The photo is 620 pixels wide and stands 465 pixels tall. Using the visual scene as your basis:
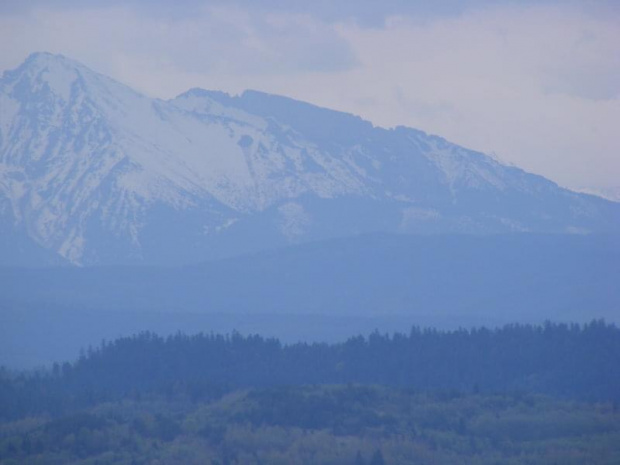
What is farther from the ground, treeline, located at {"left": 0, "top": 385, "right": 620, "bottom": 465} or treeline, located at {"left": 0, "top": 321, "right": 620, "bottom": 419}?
treeline, located at {"left": 0, "top": 321, "right": 620, "bottom": 419}

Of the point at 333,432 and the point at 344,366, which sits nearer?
the point at 333,432

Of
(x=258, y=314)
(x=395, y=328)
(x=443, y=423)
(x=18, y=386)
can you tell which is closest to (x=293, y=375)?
(x=18, y=386)

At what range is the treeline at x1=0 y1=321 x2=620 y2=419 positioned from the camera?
350 feet

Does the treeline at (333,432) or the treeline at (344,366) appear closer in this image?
the treeline at (333,432)

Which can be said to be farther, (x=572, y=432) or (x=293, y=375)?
(x=293, y=375)

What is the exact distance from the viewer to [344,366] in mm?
115875

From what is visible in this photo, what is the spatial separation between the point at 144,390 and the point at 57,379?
912 centimetres

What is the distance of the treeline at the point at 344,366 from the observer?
106812 millimetres

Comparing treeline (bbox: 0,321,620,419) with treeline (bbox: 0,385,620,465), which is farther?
treeline (bbox: 0,321,620,419)

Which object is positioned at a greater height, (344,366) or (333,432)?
(344,366)

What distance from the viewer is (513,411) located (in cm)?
9231

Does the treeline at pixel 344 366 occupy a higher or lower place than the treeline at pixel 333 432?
higher

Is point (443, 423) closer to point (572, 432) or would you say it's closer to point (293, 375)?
point (572, 432)

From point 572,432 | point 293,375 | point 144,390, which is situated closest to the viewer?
point 572,432
